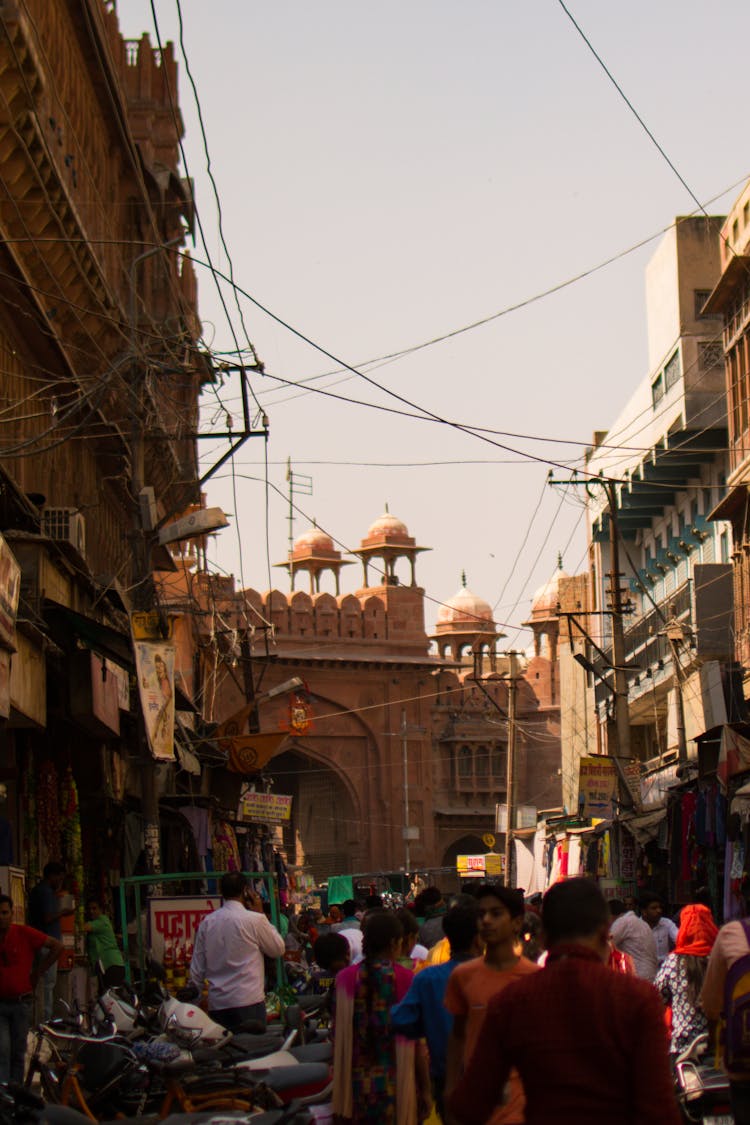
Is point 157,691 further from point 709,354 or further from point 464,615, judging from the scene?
point 464,615

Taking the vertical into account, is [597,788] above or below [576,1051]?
above

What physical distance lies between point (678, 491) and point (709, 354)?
112 inches

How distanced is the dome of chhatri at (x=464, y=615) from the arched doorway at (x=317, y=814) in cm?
933

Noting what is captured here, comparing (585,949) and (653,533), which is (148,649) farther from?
(653,533)

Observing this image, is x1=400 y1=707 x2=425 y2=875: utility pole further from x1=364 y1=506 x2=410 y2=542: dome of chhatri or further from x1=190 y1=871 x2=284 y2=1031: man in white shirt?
x1=190 y1=871 x2=284 y2=1031: man in white shirt

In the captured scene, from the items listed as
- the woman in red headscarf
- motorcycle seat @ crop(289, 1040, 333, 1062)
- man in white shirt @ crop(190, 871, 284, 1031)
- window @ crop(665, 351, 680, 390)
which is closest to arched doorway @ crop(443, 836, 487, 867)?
window @ crop(665, 351, 680, 390)

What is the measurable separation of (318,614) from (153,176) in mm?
26678

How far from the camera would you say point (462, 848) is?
54688 mm

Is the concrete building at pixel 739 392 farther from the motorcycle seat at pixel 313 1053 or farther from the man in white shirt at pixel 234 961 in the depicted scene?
the motorcycle seat at pixel 313 1053

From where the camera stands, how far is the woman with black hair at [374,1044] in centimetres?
540

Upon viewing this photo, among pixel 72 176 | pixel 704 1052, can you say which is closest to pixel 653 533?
pixel 72 176

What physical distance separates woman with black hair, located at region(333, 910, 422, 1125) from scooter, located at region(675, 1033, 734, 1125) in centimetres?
131

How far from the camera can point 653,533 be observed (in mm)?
31828

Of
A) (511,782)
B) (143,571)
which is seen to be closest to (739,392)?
(143,571)
